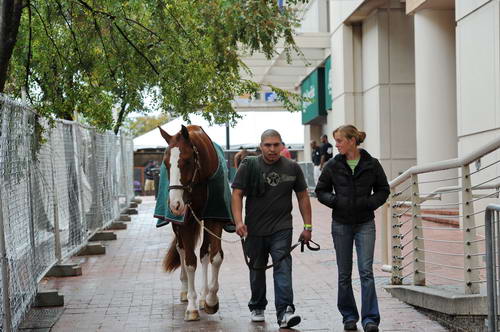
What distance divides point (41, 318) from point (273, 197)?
8.98 feet

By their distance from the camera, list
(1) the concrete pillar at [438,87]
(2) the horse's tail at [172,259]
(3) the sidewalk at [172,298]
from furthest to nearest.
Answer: (1) the concrete pillar at [438,87] → (2) the horse's tail at [172,259] → (3) the sidewalk at [172,298]

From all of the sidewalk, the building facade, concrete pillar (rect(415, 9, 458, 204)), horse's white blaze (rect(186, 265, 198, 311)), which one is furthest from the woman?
concrete pillar (rect(415, 9, 458, 204))

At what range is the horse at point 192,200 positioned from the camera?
7676 millimetres

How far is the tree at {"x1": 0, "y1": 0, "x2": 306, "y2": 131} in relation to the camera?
10125 mm

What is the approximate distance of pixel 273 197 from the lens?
7488 mm

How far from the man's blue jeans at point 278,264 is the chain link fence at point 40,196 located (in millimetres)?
2145

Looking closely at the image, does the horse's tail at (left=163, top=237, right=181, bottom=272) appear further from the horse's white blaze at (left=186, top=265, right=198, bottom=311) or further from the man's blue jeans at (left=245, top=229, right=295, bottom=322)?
the man's blue jeans at (left=245, top=229, right=295, bottom=322)

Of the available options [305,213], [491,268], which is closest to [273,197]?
[305,213]

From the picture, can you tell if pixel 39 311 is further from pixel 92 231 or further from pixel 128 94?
pixel 92 231

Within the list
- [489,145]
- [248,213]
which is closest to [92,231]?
[248,213]

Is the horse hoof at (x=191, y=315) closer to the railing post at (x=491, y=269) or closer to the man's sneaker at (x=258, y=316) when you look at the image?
the man's sneaker at (x=258, y=316)

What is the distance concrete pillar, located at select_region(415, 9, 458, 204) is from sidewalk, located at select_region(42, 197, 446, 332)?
4.98 metres

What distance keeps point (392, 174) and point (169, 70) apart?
13.5 meters

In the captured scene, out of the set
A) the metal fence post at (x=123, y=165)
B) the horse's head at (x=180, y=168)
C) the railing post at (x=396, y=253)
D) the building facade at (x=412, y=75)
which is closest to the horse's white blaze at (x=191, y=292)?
the horse's head at (x=180, y=168)
